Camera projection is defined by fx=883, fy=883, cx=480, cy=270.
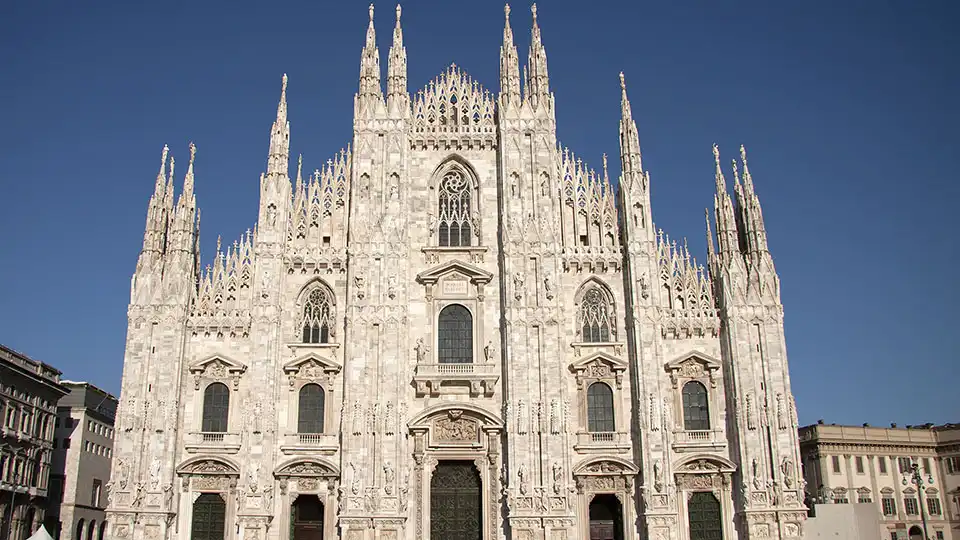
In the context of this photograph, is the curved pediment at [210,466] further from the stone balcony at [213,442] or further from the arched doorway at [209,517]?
the arched doorway at [209,517]

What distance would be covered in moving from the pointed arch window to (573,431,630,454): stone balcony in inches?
154

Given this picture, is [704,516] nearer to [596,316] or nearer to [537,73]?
[596,316]

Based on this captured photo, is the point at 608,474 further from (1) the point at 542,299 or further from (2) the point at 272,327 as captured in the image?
(2) the point at 272,327

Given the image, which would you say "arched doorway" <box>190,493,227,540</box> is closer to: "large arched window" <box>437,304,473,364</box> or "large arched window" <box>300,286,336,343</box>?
"large arched window" <box>300,286,336,343</box>

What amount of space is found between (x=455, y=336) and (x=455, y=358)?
0.95 m

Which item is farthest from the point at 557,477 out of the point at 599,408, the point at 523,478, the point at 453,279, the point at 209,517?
the point at 209,517

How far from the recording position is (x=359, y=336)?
3609cm

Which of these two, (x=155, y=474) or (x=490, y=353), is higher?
(x=490, y=353)

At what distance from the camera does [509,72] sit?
1581 inches

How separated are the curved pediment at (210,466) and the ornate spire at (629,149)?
2034cm

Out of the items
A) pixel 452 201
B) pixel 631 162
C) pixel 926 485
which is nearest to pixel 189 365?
pixel 452 201

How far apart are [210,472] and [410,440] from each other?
7976mm

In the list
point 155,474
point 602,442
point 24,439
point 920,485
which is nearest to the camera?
point 920,485

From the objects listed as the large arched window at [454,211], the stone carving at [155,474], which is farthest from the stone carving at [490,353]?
the stone carving at [155,474]
